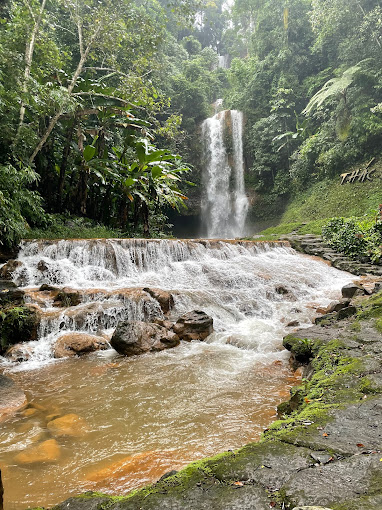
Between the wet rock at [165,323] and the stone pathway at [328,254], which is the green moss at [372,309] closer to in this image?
the wet rock at [165,323]

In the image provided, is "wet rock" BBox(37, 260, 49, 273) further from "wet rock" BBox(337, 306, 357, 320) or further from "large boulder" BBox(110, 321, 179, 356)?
"wet rock" BBox(337, 306, 357, 320)

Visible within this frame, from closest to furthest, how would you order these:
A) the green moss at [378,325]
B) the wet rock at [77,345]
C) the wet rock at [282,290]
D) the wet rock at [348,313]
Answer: the green moss at [378,325], the wet rock at [77,345], the wet rock at [348,313], the wet rock at [282,290]

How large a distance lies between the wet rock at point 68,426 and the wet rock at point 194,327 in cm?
282

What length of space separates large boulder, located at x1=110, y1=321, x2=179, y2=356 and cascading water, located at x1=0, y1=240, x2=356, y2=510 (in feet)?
0.58

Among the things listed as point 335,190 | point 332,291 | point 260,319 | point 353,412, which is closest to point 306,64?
point 335,190

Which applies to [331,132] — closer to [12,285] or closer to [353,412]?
[12,285]

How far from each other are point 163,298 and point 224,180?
18.2 meters

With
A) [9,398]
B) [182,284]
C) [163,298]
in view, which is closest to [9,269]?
[163,298]

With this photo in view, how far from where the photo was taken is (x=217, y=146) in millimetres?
24125

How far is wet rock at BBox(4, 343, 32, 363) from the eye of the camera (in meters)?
5.03

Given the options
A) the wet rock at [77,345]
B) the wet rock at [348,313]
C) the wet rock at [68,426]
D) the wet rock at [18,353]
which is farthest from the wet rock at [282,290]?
the wet rock at [68,426]

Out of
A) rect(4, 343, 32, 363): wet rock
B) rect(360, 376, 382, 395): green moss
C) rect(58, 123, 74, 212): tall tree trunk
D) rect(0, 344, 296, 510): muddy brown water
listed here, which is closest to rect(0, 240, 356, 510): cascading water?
rect(0, 344, 296, 510): muddy brown water

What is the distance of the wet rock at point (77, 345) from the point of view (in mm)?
5145

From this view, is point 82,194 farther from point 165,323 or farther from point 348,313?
point 348,313
